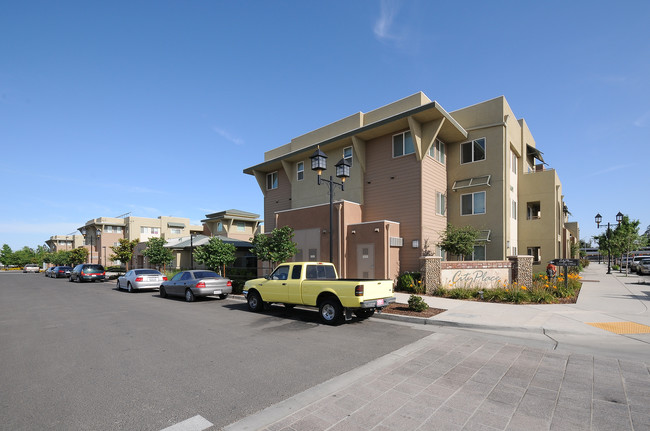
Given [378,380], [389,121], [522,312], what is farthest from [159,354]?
[389,121]

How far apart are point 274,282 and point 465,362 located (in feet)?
22.5

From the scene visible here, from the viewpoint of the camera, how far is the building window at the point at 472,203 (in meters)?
20.5

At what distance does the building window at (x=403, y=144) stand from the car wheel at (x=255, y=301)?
12.4 metres

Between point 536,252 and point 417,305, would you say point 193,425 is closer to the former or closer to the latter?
point 417,305

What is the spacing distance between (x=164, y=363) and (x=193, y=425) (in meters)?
2.73

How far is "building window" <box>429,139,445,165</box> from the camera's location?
20.1 m

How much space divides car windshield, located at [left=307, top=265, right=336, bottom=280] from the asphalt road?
1.38 metres

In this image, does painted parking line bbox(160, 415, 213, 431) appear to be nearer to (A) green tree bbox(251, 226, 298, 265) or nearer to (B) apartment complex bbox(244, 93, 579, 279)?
(A) green tree bbox(251, 226, 298, 265)

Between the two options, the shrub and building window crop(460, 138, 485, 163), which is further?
building window crop(460, 138, 485, 163)

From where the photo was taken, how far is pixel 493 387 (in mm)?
5082

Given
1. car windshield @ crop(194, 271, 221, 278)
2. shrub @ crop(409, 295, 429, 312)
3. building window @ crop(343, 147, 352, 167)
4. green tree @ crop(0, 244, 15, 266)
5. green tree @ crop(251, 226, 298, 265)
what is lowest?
green tree @ crop(0, 244, 15, 266)

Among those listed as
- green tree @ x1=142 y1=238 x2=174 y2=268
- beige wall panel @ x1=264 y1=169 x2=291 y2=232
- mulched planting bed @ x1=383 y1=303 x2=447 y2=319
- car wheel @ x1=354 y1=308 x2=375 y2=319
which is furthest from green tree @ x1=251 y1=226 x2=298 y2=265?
green tree @ x1=142 y1=238 x2=174 y2=268

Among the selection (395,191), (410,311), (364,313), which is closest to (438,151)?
(395,191)

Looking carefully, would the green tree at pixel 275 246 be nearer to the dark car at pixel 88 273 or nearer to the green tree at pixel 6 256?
the dark car at pixel 88 273
